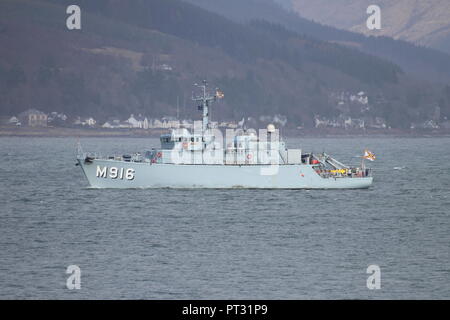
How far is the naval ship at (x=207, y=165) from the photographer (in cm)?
8078

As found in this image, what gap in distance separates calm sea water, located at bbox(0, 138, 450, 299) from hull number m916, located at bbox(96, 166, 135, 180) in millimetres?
1532

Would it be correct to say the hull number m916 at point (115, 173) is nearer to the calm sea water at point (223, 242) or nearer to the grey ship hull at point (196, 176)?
the grey ship hull at point (196, 176)

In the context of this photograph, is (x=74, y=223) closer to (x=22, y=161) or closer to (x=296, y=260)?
(x=296, y=260)

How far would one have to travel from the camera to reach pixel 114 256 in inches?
2130

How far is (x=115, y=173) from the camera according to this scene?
8188cm

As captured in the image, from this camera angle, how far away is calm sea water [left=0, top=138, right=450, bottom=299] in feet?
153

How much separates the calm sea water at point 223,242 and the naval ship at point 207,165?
3.86 ft

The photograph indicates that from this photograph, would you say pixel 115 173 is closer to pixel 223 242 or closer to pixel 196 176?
pixel 196 176

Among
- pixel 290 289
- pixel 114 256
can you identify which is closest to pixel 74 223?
pixel 114 256

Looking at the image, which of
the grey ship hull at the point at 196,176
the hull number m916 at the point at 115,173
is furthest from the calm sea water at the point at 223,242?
the hull number m916 at the point at 115,173

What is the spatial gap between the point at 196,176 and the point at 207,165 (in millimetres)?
1425
